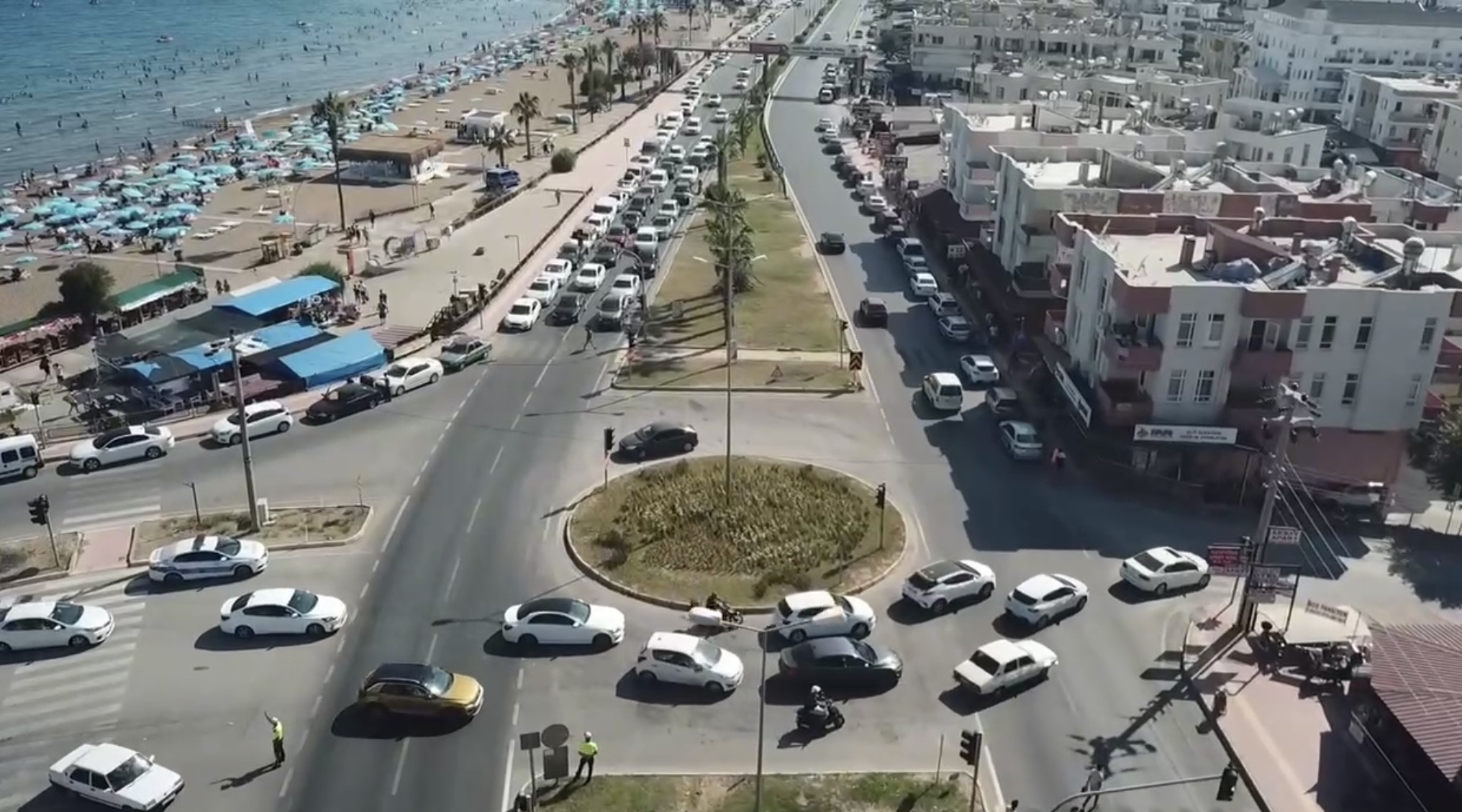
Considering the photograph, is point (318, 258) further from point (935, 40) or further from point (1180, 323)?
point (935, 40)

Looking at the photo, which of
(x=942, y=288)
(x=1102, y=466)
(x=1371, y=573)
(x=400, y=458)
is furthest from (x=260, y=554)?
(x=942, y=288)

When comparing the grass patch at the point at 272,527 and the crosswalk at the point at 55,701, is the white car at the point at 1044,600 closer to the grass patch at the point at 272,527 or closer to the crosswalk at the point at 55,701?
the grass patch at the point at 272,527

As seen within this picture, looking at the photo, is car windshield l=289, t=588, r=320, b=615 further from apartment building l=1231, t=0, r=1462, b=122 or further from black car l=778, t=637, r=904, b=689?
apartment building l=1231, t=0, r=1462, b=122

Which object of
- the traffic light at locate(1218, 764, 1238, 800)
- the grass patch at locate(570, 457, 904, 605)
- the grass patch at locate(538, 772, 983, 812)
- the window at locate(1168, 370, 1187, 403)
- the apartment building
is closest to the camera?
the traffic light at locate(1218, 764, 1238, 800)

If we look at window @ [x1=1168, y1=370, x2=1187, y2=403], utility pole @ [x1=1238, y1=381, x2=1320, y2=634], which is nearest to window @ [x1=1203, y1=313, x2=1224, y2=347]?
window @ [x1=1168, y1=370, x2=1187, y2=403]

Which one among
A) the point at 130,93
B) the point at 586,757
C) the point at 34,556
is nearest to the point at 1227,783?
the point at 586,757

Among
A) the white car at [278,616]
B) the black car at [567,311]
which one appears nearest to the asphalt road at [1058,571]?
the black car at [567,311]

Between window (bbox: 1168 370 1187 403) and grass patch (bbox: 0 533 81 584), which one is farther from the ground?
window (bbox: 1168 370 1187 403)
